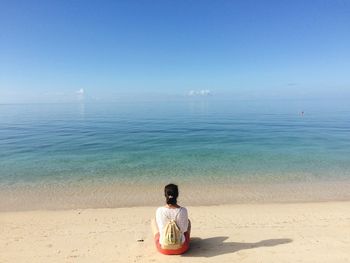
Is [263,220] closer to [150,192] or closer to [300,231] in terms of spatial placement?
[300,231]

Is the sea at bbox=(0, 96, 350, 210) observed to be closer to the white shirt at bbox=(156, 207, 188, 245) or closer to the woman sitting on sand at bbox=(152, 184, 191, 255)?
the woman sitting on sand at bbox=(152, 184, 191, 255)

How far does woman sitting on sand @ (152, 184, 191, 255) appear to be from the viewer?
7.08 m

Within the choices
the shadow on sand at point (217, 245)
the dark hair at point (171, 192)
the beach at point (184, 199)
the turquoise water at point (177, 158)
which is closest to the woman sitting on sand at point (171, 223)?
the dark hair at point (171, 192)

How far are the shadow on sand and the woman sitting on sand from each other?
0.42 meters

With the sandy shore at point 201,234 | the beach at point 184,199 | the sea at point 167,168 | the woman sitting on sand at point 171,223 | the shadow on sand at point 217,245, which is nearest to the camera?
the woman sitting on sand at point 171,223

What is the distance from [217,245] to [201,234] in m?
0.89

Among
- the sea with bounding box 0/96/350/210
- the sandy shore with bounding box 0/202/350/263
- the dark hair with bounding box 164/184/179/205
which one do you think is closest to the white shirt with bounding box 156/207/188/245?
the dark hair with bounding box 164/184/179/205

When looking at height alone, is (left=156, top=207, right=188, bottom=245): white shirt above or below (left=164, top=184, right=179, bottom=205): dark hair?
below

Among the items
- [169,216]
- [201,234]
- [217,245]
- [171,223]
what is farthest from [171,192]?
[201,234]

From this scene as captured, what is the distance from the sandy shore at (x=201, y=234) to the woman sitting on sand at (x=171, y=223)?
260mm

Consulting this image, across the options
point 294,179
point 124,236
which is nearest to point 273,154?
point 294,179

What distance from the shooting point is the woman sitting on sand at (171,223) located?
7082 mm

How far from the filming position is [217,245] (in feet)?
26.5

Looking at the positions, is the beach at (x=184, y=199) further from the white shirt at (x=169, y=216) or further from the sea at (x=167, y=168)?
the white shirt at (x=169, y=216)
